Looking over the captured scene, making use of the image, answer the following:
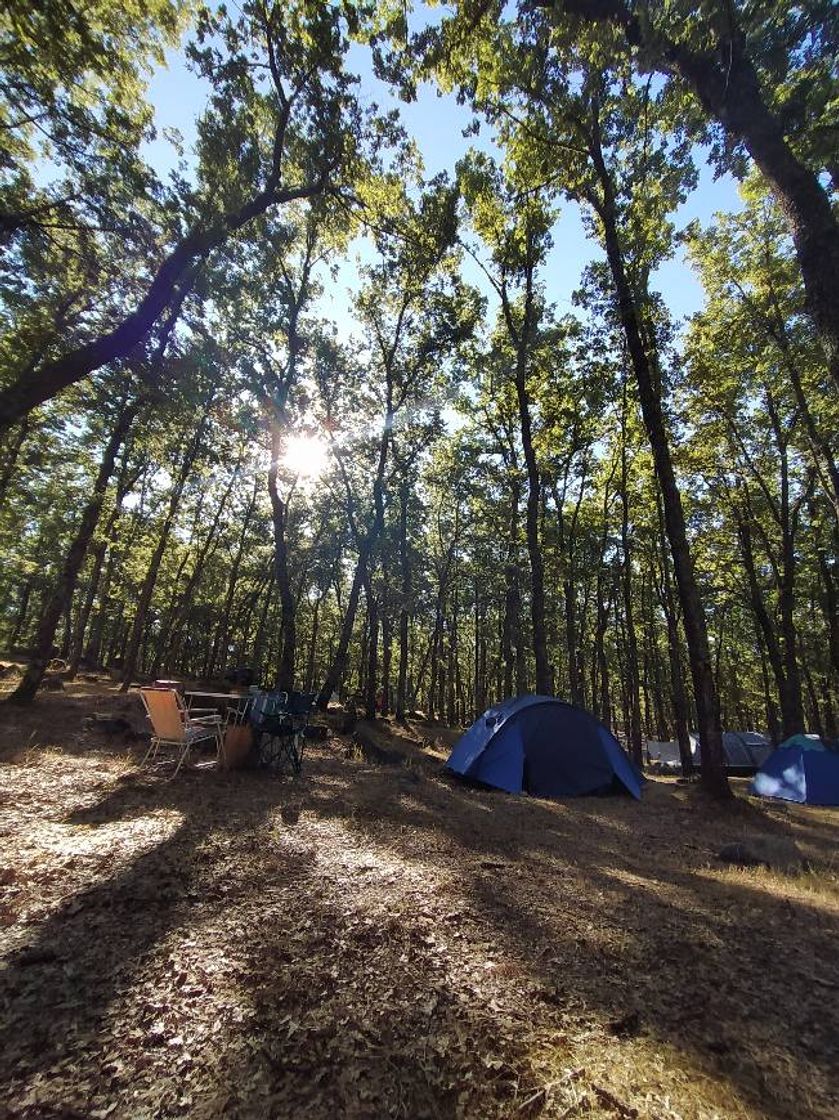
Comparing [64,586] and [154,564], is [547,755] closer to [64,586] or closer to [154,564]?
[64,586]

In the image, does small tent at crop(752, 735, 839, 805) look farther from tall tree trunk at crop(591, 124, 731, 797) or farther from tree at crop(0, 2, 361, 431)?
tree at crop(0, 2, 361, 431)

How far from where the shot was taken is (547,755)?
34.4 ft

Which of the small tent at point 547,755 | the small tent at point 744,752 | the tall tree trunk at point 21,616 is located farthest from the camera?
the tall tree trunk at point 21,616

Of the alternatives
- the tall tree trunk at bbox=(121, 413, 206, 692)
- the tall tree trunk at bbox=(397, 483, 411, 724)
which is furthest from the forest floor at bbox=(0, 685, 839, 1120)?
the tall tree trunk at bbox=(397, 483, 411, 724)

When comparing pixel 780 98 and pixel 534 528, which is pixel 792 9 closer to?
pixel 780 98

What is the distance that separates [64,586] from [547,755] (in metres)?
12.8

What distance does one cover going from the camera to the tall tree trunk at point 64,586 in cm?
1259

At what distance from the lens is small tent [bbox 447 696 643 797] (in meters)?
10.3

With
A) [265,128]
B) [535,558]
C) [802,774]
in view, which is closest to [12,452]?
[265,128]

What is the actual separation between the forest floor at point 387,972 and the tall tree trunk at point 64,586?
7.21 metres

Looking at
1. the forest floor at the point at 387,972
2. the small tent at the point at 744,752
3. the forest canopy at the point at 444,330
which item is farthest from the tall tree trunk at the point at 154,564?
the small tent at the point at 744,752

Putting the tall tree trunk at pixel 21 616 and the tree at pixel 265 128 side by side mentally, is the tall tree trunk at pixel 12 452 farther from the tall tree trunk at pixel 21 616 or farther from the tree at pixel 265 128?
the tall tree trunk at pixel 21 616

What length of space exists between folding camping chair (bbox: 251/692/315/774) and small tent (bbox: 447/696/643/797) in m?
3.52

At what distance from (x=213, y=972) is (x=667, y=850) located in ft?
19.8
